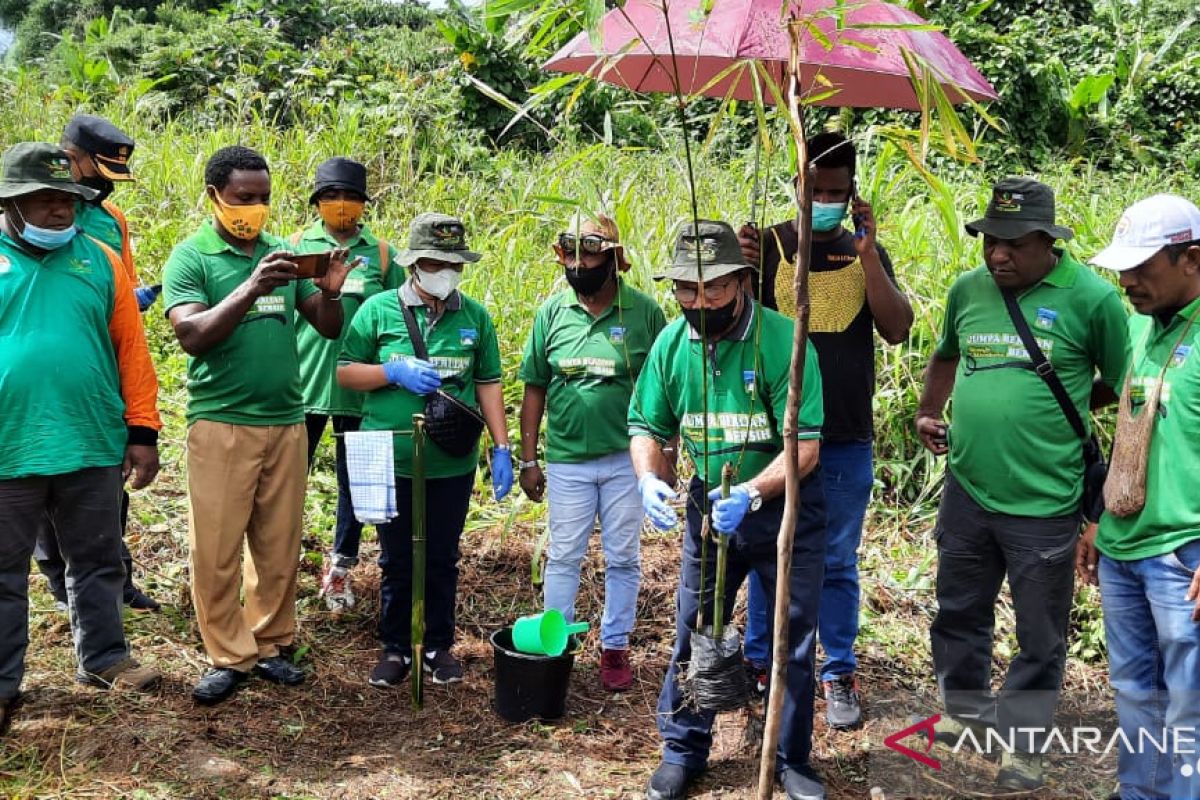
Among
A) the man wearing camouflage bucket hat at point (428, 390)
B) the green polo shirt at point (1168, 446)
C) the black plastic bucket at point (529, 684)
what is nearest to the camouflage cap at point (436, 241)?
the man wearing camouflage bucket hat at point (428, 390)

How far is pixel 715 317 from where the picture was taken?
10.9 feet

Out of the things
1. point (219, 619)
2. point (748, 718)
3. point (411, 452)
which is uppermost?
point (411, 452)

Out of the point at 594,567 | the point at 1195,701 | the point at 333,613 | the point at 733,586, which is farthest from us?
the point at 594,567

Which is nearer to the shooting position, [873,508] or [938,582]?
[938,582]

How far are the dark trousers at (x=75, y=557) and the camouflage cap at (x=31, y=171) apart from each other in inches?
39.3

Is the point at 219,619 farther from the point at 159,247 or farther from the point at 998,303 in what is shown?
the point at 159,247

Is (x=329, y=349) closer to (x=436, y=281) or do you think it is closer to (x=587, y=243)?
(x=436, y=281)

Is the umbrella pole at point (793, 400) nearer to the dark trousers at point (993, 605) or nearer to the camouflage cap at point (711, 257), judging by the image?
the camouflage cap at point (711, 257)

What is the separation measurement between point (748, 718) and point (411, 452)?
169 cm

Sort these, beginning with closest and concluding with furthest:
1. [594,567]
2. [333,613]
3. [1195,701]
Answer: [1195,701] < [333,613] < [594,567]

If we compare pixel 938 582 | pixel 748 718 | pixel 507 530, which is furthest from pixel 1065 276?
pixel 507 530

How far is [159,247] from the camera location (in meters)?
7.69

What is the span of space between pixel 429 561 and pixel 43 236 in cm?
187

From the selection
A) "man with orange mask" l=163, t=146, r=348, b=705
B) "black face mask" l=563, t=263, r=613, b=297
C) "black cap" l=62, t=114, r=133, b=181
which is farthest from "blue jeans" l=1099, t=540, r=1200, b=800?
"black cap" l=62, t=114, r=133, b=181
